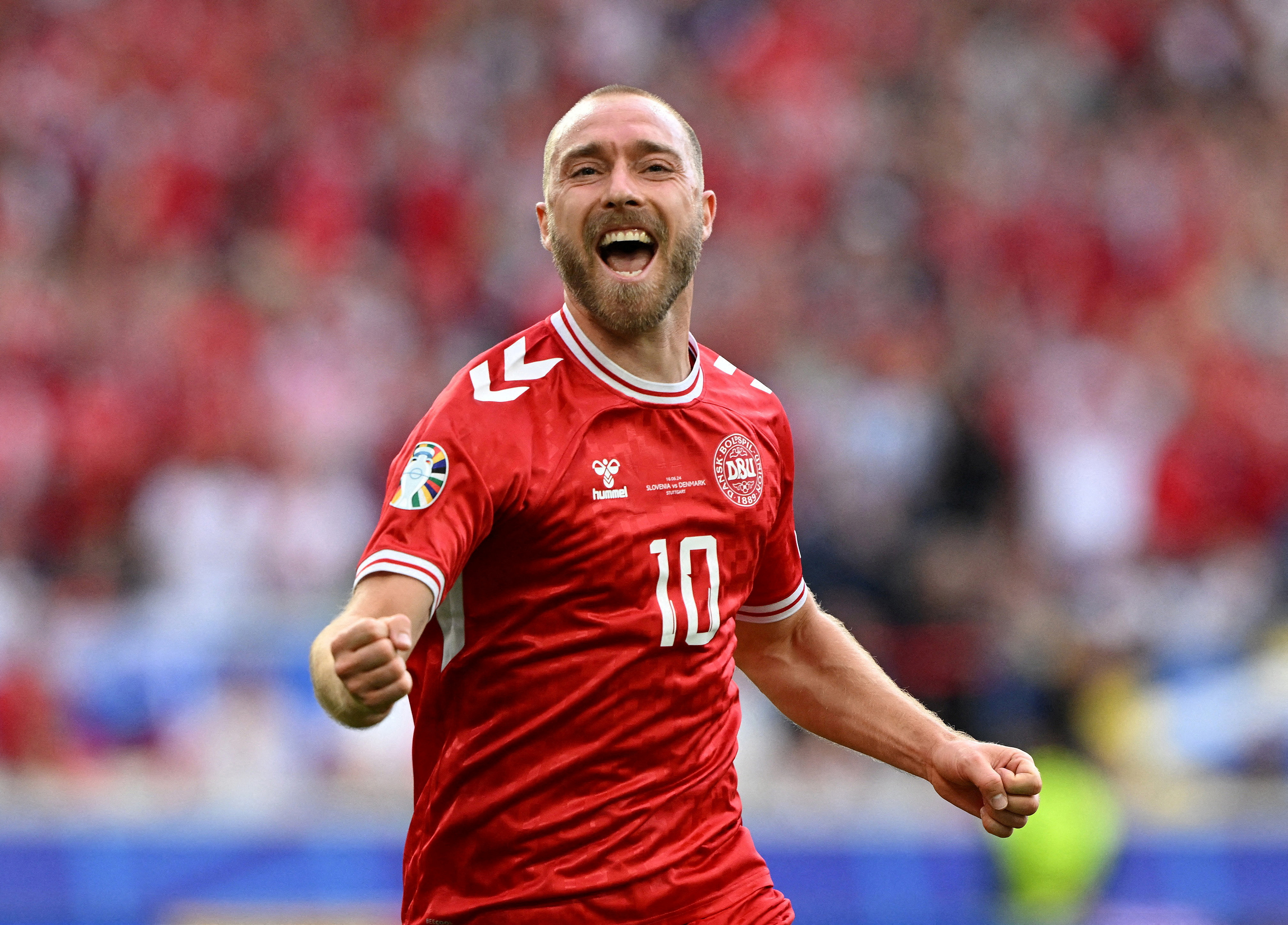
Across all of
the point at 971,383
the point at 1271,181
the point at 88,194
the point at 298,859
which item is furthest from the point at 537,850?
the point at 1271,181

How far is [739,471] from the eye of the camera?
4102mm

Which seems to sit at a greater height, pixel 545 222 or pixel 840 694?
pixel 545 222

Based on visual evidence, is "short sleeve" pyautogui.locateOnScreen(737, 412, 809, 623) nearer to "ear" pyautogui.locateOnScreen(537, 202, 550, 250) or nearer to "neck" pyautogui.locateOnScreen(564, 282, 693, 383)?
"neck" pyautogui.locateOnScreen(564, 282, 693, 383)

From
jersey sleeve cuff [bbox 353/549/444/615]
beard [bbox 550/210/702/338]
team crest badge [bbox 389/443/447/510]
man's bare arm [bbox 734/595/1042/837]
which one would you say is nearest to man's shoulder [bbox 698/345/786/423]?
beard [bbox 550/210/702/338]

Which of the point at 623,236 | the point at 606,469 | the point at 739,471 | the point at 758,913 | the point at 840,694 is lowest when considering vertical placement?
the point at 758,913

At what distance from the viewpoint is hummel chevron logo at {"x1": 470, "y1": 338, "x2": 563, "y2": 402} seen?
3.75m

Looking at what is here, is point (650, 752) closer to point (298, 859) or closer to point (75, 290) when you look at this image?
point (298, 859)

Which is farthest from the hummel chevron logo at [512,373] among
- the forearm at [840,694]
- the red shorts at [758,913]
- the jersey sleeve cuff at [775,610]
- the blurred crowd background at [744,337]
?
the blurred crowd background at [744,337]

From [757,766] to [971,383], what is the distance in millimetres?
3099

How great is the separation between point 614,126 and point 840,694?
56.9 inches

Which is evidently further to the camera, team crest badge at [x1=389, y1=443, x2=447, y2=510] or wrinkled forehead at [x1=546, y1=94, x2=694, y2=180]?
wrinkled forehead at [x1=546, y1=94, x2=694, y2=180]

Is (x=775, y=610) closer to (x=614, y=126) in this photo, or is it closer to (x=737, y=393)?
(x=737, y=393)

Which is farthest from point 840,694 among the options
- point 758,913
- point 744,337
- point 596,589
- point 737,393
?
point 744,337

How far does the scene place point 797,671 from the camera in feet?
14.8
